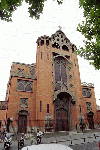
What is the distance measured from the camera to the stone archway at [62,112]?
20.3m

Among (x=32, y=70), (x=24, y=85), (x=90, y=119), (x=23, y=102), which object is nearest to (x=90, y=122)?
(x=90, y=119)

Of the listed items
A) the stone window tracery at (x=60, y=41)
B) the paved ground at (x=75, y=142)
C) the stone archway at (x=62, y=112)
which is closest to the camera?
the paved ground at (x=75, y=142)

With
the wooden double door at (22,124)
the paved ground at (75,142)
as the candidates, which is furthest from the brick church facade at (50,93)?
the paved ground at (75,142)

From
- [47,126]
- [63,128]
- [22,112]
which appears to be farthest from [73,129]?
[22,112]

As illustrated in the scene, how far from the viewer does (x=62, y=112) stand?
2130cm

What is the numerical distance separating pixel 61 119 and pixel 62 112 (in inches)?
48.2

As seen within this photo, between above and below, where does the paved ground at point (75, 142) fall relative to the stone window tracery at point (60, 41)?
below

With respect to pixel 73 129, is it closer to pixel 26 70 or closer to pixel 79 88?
pixel 79 88

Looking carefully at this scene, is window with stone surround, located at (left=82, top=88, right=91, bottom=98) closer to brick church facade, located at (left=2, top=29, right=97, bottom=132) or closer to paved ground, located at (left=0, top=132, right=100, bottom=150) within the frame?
brick church facade, located at (left=2, top=29, right=97, bottom=132)

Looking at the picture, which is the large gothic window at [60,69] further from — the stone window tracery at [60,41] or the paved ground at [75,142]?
the paved ground at [75,142]

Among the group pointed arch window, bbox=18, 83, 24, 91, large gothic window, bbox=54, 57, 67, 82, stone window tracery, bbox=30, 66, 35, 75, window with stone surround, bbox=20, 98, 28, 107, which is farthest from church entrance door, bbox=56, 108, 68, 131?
stone window tracery, bbox=30, 66, 35, 75

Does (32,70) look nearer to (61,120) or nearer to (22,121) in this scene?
(22,121)

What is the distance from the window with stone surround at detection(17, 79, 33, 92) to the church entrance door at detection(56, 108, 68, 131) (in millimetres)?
6701

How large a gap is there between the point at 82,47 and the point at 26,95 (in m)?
14.1
